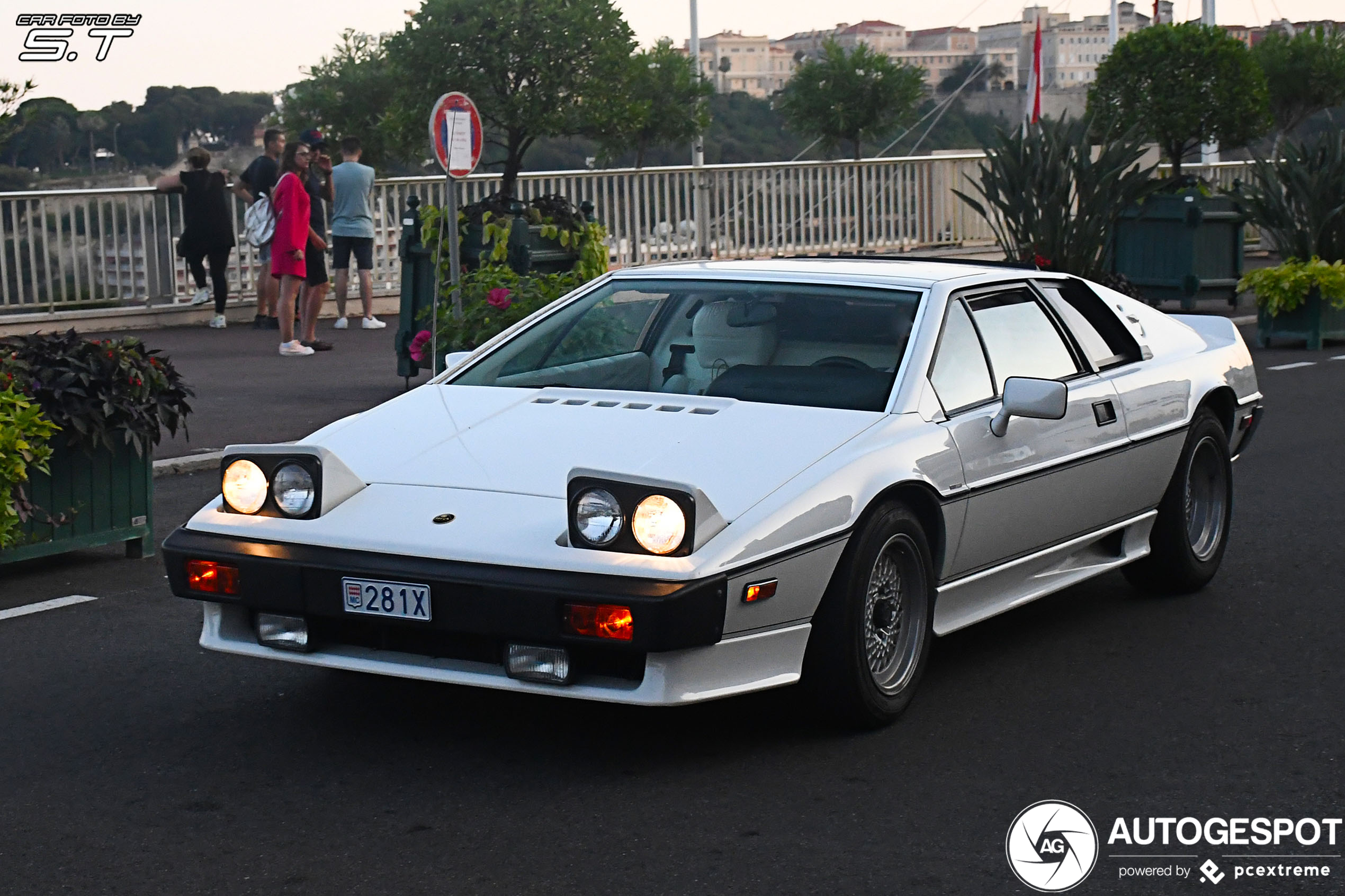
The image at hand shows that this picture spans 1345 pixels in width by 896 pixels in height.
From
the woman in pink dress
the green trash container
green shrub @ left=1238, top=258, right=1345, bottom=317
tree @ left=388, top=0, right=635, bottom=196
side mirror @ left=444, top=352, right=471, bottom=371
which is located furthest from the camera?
tree @ left=388, top=0, right=635, bottom=196

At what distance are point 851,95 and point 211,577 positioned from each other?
36.9 m

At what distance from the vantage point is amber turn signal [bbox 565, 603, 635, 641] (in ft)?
14.2

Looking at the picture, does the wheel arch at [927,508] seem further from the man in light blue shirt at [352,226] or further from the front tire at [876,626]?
the man in light blue shirt at [352,226]

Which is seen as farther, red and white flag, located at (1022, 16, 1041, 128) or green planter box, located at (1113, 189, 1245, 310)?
red and white flag, located at (1022, 16, 1041, 128)

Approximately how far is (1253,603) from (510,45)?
22.2 m

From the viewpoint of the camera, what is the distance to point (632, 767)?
4.69 m

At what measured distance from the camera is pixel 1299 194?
679 inches

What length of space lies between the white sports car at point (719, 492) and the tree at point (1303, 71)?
33.6 metres

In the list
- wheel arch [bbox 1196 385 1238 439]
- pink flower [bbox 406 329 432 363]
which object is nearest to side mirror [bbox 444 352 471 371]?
wheel arch [bbox 1196 385 1238 439]

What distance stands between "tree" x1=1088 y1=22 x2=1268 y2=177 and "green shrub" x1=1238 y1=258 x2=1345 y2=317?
38.1 feet

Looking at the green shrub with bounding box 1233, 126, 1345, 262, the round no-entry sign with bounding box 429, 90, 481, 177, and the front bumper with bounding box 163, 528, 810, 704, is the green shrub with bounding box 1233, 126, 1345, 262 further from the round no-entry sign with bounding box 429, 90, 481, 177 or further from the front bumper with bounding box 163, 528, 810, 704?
the front bumper with bounding box 163, 528, 810, 704

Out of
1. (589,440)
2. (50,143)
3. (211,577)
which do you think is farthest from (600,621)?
(50,143)

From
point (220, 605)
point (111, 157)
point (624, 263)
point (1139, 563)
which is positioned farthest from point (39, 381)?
point (111, 157)

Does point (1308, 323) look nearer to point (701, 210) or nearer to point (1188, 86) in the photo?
point (701, 210)
